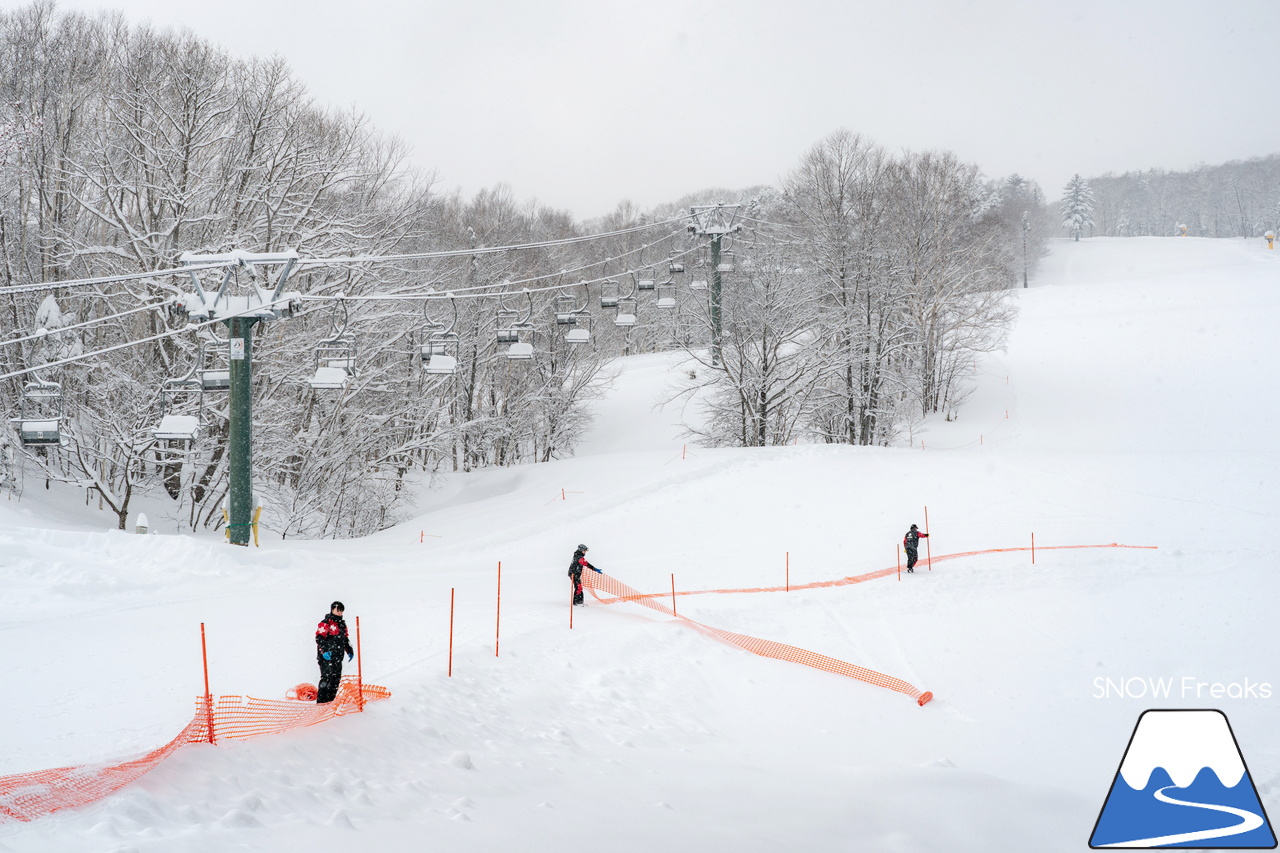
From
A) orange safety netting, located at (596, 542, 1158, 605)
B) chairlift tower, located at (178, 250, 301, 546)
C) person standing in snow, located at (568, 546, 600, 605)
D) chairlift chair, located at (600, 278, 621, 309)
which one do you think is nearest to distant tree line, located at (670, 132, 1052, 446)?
chairlift chair, located at (600, 278, 621, 309)

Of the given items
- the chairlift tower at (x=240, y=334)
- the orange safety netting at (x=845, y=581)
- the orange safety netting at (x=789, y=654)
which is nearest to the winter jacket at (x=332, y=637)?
the orange safety netting at (x=789, y=654)

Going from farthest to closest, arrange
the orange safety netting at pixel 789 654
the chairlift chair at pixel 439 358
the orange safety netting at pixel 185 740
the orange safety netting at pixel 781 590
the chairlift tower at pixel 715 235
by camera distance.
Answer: the chairlift tower at pixel 715 235, the chairlift chair at pixel 439 358, the orange safety netting at pixel 781 590, the orange safety netting at pixel 789 654, the orange safety netting at pixel 185 740

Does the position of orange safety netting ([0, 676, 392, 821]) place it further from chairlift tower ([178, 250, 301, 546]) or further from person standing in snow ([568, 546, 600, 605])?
chairlift tower ([178, 250, 301, 546])

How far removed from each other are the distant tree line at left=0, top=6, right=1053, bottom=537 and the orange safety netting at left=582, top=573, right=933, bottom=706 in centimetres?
653

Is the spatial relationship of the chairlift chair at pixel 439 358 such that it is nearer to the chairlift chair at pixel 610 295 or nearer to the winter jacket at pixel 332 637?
the chairlift chair at pixel 610 295

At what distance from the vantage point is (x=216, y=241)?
2253 centimetres

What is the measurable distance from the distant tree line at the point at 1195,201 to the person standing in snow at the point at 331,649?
12397 centimetres

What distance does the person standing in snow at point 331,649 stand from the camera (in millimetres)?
7910

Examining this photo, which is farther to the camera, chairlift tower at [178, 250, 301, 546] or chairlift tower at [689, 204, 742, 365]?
chairlift tower at [689, 204, 742, 365]

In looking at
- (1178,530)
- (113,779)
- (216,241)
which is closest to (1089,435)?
(1178,530)

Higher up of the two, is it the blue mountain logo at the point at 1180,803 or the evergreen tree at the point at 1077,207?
the evergreen tree at the point at 1077,207

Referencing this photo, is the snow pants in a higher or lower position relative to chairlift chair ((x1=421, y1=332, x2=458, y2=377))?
lower

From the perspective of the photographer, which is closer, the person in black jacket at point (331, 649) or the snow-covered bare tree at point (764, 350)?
the person in black jacket at point (331, 649)

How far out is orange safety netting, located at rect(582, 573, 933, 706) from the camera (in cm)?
1189
